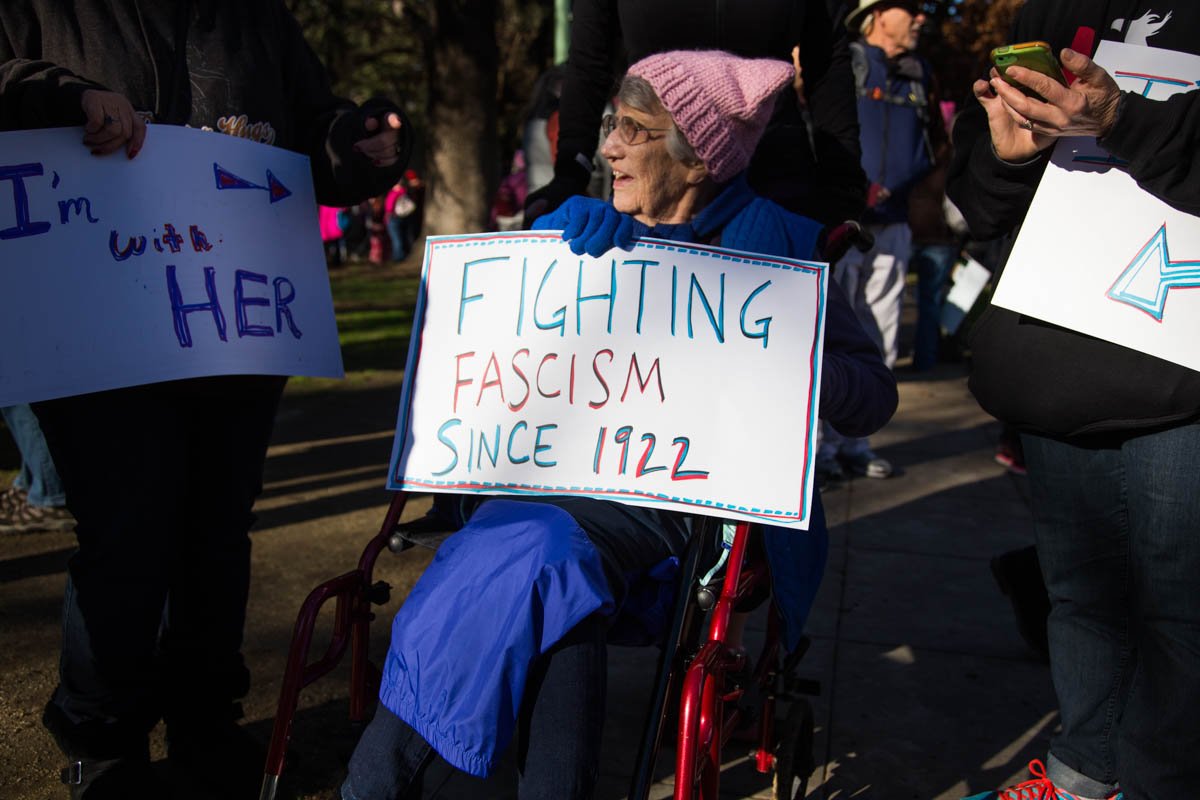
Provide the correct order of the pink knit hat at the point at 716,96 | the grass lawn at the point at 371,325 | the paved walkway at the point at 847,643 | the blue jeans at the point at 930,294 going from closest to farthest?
the pink knit hat at the point at 716,96 < the paved walkway at the point at 847,643 < the grass lawn at the point at 371,325 < the blue jeans at the point at 930,294

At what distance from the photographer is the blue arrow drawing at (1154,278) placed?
2.21 m

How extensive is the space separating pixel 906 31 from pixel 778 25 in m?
2.96

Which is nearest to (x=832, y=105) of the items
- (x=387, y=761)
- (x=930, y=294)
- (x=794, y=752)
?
(x=794, y=752)

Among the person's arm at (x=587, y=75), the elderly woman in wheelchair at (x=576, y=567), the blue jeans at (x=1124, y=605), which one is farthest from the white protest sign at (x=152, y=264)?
the blue jeans at (x=1124, y=605)

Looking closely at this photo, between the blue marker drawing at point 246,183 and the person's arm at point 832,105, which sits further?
the person's arm at point 832,105

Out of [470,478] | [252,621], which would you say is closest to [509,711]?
[470,478]

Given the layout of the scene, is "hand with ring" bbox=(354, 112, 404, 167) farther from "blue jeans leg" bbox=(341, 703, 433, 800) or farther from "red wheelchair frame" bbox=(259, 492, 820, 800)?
"blue jeans leg" bbox=(341, 703, 433, 800)

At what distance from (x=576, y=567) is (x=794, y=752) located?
868mm

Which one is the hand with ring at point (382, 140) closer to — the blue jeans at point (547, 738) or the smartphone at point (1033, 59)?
the blue jeans at point (547, 738)

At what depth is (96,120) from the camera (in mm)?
2309

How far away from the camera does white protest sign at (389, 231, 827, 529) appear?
229cm

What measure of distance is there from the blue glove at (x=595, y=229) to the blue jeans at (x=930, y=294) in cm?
659

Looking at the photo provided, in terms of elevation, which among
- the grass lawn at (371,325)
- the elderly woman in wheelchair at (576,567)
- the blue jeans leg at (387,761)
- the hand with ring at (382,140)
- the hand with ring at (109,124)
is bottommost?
the grass lawn at (371,325)

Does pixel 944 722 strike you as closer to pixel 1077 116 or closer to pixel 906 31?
pixel 1077 116
